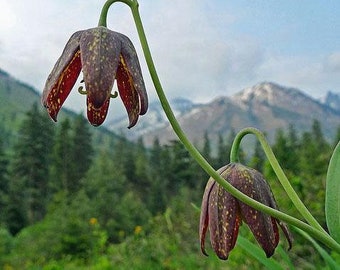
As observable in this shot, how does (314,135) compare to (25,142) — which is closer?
(25,142)

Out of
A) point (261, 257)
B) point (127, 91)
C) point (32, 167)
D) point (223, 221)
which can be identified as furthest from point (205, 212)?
point (32, 167)

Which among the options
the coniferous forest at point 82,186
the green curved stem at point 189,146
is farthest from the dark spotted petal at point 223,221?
the coniferous forest at point 82,186

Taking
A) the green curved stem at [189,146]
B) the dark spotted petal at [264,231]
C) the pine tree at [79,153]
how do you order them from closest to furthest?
the green curved stem at [189,146]
the dark spotted petal at [264,231]
the pine tree at [79,153]

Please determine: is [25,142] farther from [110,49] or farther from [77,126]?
[110,49]

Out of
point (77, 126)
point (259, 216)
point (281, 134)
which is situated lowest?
point (259, 216)

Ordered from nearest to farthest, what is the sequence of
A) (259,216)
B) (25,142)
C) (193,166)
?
1. (259,216)
2. (25,142)
3. (193,166)

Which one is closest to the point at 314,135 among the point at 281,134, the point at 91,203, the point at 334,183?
the point at 281,134

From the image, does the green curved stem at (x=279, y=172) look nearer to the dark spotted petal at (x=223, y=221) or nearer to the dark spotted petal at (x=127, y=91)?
the dark spotted petal at (x=223, y=221)

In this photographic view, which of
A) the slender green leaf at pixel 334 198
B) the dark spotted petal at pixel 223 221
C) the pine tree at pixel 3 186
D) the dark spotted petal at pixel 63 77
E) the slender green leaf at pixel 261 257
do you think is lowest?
the pine tree at pixel 3 186
